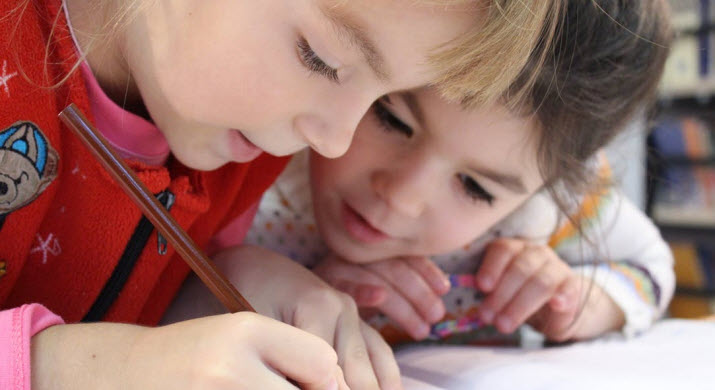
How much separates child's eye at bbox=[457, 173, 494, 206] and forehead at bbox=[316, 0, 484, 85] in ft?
0.70

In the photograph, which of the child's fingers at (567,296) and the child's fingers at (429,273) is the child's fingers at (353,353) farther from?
the child's fingers at (567,296)

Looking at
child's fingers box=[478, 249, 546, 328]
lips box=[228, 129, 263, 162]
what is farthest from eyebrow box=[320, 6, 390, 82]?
child's fingers box=[478, 249, 546, 328]

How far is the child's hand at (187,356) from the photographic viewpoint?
33 cm

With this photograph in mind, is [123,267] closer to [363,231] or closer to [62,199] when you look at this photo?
[62,199]

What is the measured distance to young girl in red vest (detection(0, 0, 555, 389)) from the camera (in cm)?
35

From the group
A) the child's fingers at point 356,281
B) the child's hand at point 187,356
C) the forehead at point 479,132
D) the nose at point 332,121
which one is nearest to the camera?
the child's hand at point 187,356

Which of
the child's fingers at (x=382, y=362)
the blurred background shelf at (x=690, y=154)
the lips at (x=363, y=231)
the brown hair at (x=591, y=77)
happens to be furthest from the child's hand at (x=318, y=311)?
the blurred background shelf at (x=690, y=154)

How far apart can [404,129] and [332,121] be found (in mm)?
164

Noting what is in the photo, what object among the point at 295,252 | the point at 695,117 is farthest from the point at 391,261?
the point at 695,117

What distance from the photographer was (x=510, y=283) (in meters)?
0.73

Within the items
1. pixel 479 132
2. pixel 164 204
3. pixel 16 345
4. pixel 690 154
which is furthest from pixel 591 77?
pixel 690 154

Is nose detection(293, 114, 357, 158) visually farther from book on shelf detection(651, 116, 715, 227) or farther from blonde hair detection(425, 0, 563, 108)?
book on shelf detection(651, 116, 715, 227)

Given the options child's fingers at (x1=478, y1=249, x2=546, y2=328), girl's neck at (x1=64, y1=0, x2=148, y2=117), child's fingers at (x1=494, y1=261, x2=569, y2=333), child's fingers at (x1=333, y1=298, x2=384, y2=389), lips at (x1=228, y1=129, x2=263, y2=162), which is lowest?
child's fingers at (x1=494, y1=261, x2=569, y2=333)

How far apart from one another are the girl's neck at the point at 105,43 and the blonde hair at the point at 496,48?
0.21 meters
